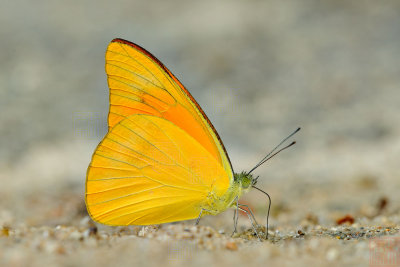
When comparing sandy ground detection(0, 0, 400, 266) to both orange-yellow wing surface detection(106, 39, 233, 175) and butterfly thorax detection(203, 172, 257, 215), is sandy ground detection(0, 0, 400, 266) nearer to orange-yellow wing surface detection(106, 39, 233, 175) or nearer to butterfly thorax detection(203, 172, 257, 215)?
butterfly thorax detection(203, 172, 257, 215)

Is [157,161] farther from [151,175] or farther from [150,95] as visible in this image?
[150,95]

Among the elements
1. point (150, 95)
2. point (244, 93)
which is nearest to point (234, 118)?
point (244, 93)

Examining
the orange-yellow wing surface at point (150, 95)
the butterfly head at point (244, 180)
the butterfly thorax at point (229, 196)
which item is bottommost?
the butterfly thorax at point (229, 196)

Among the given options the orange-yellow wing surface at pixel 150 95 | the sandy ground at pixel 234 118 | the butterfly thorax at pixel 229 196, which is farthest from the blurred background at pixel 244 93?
the orange-yellow wing surface at pixel 150 95

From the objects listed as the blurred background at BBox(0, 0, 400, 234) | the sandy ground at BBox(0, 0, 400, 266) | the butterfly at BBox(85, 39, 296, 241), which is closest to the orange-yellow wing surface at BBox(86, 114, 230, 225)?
the butterfly at BBox(85, 39, 296, 241)

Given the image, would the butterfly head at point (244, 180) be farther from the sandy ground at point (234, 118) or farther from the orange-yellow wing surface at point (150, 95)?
the sandy ground at point (234, 118)

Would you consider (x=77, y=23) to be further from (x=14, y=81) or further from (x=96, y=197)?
(x=96, y=197)
